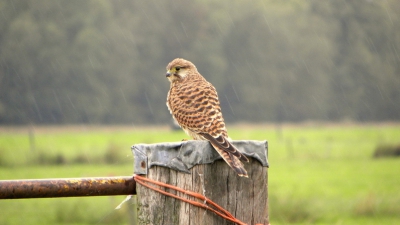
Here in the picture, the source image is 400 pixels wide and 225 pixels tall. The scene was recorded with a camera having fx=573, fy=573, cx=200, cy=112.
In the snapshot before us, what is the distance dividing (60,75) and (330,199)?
2948 cm

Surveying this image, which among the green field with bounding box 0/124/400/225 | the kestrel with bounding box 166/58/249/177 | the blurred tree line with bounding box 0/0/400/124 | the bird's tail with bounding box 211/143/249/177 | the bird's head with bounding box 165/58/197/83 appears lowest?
the green field with bounding box 0/124/400/225

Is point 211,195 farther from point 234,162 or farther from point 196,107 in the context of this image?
point 196,107

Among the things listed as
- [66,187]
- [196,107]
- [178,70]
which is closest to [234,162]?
[66,187]

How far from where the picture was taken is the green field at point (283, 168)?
18141 mm

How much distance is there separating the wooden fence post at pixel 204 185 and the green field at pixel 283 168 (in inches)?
23.1

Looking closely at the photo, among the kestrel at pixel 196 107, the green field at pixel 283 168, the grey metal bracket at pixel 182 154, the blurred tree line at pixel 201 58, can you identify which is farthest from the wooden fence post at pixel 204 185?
the blurred tree line at pixel 201 58

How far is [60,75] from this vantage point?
46.3 m

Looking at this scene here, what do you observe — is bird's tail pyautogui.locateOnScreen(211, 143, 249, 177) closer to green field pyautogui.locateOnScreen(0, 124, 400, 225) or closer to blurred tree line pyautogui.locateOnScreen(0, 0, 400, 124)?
green field pyautogui.locateOnScreen(0, 124, 400, 225)

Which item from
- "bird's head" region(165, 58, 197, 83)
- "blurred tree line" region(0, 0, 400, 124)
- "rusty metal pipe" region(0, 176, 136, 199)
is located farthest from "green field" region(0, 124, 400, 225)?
"bird's head" region(165, 58, 197, 83)

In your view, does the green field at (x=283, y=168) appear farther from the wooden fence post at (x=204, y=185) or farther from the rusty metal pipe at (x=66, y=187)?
the wooden fence post at (x=204, y=185)

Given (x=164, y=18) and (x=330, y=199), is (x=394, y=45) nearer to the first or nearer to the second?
(x=164, y=18)

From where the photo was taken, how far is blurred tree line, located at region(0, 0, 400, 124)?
46.7 metres

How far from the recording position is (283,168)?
32.3 m

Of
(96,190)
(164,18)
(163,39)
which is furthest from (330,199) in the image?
(164,18)
